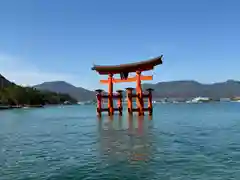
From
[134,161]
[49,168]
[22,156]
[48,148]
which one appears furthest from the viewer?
[48,148]

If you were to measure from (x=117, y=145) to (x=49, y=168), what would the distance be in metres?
6.73

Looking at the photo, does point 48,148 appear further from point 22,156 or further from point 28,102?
point 28,102

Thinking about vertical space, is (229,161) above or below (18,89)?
below

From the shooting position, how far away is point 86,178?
11.8 meters

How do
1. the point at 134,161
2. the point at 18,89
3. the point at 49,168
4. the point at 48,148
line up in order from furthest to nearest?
the point at 18,89
the point at 48,148
the point at 134,161
the point at 49,168

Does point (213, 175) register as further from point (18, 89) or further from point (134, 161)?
point (18, 89)

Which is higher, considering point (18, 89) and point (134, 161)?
point (18, 89)

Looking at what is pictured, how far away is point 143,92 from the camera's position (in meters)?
50.8

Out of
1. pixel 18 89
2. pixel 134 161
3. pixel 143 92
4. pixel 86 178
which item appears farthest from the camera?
pixel 18 89

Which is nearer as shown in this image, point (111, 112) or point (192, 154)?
point (192, 154)

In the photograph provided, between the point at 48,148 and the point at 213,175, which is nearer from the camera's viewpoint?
the point at 213,175

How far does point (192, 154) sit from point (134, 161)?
137 inches

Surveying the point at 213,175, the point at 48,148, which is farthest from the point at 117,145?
the point at 213,175

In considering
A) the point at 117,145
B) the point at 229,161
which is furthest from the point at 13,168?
the point at 229,161
